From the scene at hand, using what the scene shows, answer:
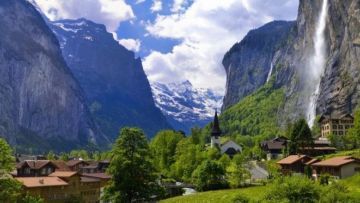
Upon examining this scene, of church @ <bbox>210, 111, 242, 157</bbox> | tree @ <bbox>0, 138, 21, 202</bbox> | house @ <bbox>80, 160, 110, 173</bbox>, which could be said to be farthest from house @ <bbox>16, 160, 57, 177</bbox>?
tree @ <bbox>0, 138, 21, 202</bbox>

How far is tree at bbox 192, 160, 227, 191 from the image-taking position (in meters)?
99.7

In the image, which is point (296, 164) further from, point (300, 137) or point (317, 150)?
point (317, 150)

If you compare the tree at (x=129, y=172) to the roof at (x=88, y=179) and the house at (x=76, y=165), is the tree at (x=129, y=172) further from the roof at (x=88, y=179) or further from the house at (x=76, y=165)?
the house at (x=76, y=165)

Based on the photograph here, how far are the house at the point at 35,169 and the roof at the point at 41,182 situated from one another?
917 inches

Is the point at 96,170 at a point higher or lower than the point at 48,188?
higher

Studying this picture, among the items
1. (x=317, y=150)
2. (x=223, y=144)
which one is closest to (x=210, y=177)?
(x=317, y=150)

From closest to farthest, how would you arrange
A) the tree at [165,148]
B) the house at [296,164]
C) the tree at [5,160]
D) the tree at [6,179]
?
the tree at [6,179]
the tree at [5,160]
the house at [296,164]
the tree at [165,148]

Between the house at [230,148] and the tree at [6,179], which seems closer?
the tree at [6,179]

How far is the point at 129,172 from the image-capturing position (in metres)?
70.0

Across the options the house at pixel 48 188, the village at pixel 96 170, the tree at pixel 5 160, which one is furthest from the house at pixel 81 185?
the tree at pixel 5 160

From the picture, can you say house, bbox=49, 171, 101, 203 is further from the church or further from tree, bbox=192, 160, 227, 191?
the church

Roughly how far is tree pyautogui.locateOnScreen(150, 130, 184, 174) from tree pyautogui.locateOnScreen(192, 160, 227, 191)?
3139cm

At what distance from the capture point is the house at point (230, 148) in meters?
158

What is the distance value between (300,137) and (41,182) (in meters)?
67.1
